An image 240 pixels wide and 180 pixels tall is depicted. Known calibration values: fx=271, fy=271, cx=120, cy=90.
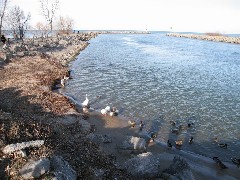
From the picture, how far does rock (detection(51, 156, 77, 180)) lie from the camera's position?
34.8 feet

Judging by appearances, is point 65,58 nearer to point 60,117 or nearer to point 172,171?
point 60,117

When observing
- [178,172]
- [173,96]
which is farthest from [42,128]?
[173,96]

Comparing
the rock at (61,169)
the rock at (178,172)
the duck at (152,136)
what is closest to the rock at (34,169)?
the rock at (61,169)

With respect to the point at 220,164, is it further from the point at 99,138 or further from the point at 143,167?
the point at 99,138

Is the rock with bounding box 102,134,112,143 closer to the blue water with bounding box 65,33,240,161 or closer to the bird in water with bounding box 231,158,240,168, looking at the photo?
the blue water with bounding box 65,33,240,161

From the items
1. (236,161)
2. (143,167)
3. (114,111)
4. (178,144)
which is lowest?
(236,161)

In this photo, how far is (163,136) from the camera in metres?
18.8


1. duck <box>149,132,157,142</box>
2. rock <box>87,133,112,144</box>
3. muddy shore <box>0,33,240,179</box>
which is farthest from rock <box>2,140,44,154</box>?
duck <box>149,132,157,142</box>

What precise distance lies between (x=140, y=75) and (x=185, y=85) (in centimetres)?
677

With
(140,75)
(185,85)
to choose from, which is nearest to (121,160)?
(185,85)

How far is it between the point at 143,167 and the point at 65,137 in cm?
471

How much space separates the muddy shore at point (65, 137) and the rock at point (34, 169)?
118mm

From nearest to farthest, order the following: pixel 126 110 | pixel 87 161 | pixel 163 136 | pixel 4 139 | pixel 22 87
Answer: pixel 4 139, pixel 87 161, pixel 163 136, pixel 126 110, pixel 22 87

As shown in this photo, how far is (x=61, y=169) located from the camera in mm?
10922
